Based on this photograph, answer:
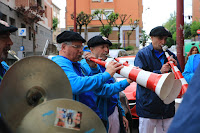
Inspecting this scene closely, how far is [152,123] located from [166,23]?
95.9 meters

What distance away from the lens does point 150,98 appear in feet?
11.3

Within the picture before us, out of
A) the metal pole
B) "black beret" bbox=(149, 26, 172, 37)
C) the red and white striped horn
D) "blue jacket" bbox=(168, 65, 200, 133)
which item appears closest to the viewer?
"blue jacket" bbox=(168, 65, 200, 133)

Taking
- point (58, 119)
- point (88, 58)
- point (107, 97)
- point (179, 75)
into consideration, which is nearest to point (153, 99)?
point (179, 75)

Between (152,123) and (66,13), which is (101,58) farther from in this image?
(66,13)

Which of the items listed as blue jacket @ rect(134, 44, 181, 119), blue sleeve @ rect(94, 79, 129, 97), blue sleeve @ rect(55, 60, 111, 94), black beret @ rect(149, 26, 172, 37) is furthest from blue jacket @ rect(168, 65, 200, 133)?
black beret @ rect(149, 26, 172, 37)

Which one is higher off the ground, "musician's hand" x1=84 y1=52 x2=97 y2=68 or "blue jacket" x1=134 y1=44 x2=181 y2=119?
"musician's hand" x1=84 y1=52 x2=97 y2=68

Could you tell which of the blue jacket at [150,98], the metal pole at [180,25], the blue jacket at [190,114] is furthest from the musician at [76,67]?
the metal pole at [180,25]

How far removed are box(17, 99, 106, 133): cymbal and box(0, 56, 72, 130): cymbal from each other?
113mm

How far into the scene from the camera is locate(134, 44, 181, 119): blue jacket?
3449 mm

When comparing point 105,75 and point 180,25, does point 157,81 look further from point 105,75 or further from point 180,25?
point 180,25

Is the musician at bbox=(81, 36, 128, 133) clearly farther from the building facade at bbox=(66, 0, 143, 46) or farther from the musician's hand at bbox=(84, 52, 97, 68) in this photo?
the building facade at bbox=(66, 0, 143, 46)

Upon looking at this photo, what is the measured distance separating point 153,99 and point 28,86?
2.21m

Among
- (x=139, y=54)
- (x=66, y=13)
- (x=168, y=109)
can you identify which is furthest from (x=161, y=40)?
(x=66, y=13)

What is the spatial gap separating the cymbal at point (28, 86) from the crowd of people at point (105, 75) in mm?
530
